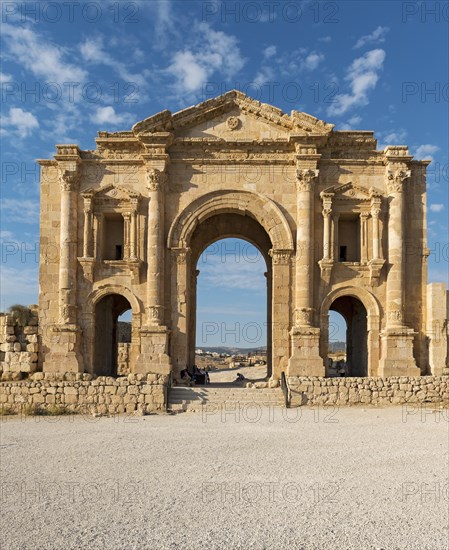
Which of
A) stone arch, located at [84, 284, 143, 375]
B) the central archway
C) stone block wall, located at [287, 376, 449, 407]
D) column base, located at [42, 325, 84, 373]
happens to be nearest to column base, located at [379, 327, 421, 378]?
stone block wall, located at [287, 376, 449, 407]

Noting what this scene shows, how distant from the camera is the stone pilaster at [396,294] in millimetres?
17516

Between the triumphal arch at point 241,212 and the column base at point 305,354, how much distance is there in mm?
91

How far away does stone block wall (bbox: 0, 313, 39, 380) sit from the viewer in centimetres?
1728

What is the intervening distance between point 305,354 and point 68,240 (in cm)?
904

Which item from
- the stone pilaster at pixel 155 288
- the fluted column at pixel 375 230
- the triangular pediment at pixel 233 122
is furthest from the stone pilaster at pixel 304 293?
the stone pilaster at pixel 155 288

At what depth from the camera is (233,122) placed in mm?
18656

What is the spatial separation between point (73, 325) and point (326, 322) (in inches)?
342

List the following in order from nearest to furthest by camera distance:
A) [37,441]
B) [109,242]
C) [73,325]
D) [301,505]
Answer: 1. [301,505]
2. [37,441]
3. [73,325]
4. [109,242]

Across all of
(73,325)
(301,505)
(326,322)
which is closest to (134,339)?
(73,325)

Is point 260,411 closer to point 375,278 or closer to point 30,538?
point 375,278

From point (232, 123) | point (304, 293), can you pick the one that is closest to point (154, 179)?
point (232, 123)

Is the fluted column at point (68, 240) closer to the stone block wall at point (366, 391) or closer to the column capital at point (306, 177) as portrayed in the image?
the column capital at point (306, 177)

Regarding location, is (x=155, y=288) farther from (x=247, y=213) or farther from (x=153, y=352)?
(x=247, y=213)

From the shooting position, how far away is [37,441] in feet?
37.7
